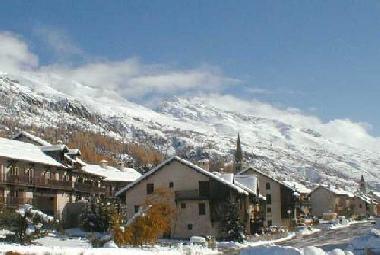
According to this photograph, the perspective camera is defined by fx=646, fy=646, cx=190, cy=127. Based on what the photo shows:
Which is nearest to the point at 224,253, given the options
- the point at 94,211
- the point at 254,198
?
the point at 94,211

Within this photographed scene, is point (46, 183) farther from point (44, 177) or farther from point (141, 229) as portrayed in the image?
point (141, 229)

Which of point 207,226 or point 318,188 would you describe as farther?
point 318,188

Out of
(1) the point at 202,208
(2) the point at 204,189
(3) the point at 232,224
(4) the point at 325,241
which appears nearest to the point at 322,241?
(4) the point at 325,241

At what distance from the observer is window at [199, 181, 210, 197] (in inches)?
2704

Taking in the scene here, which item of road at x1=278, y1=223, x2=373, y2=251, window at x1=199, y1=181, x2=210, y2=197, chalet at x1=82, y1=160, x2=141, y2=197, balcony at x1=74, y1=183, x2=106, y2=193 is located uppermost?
chalet at x1=82, y1=160, x2=141, y2=197

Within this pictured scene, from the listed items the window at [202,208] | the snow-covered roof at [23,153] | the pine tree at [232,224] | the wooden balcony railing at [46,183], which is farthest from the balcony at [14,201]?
the pine tree at [232,224]

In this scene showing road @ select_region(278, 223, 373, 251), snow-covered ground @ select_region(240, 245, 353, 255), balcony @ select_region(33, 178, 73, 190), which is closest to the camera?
snow-covered ground @ select_region(240, 245, 353, 255)

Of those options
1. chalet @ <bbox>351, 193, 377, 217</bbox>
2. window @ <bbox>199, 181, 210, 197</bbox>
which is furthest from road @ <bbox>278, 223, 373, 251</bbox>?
chalet @ <bbox>351, 193, 377, 217</bbox>

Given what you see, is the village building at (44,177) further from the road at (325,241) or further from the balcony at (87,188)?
the road at (325,241)

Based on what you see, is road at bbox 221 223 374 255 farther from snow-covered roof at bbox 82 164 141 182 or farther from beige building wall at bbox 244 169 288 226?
snow-covered roof at bbox 82 164 141 182

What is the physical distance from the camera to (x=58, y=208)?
81.4 meters

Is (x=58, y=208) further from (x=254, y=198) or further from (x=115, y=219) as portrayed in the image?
(x=115, y=219)

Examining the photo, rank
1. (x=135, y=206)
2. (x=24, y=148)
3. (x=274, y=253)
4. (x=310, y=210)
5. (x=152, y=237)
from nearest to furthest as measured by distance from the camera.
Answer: (x=274, y=253) < (x=152, y=237) < (x=135, y=206) < (x=24, y=148) < (x=310, y=210)

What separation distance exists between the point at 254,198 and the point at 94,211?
2231 centimetres
